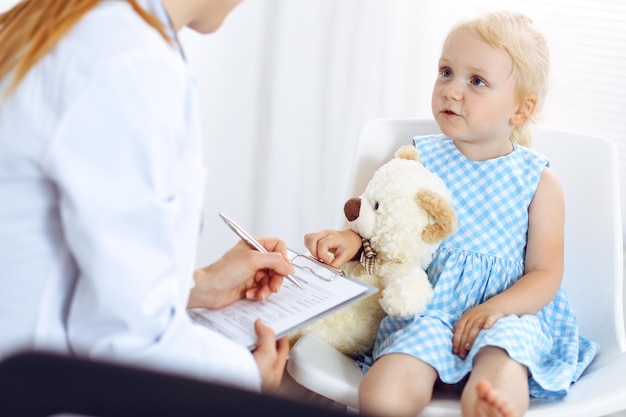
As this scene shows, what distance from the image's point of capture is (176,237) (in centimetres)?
87

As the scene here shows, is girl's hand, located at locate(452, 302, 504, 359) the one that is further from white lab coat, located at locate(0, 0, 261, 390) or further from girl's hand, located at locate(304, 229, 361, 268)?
white lab coat, located at locate(0, 0, 261, 390)

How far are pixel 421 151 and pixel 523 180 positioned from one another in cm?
21

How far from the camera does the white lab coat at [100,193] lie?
2.52 ft

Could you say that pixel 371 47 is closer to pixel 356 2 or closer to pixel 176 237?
pixel 356 2

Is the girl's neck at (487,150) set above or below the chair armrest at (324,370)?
above

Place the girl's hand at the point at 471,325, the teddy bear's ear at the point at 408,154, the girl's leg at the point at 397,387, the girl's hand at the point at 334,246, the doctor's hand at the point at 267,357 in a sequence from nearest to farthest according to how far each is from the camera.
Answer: the doctor's hand at the point at 267,357, the girl's leg at the point at 397,387, the girl's hand at the point at 471,325, the girl's hand at the point at 334,246, the teddy bear's ear at the point at 408,154

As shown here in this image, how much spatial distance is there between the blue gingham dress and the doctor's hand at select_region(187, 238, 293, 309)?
0.23 metres

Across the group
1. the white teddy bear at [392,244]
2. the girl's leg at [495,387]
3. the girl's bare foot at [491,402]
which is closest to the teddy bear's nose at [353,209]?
the white teddy bear at [392,244]

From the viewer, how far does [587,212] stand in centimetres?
154

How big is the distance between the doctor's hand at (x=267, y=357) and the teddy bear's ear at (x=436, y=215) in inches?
15.7

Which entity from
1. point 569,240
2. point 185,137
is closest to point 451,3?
point 569,240

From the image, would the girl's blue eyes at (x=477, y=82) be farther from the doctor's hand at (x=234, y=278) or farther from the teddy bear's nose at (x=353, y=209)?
the doctor's hand at (x=234, y=278)

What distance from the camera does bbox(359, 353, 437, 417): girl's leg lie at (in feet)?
3.92

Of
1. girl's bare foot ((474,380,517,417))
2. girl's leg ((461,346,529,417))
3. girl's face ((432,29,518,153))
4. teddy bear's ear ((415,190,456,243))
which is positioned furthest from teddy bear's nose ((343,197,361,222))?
girl's bare foot ((474,380,517,417))
